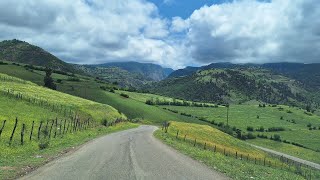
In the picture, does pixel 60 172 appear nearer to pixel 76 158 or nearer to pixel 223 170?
pixel 76 158

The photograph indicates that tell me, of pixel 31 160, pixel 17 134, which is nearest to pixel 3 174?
pixel 31 160

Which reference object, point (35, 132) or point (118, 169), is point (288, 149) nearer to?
point (35, 132)

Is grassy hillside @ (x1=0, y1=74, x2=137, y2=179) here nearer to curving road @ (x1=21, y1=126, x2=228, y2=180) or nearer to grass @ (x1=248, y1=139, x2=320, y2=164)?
curving road @ (x1=21, y1=126, x2=228, y2=180)

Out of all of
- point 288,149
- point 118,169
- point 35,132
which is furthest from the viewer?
point 288,149

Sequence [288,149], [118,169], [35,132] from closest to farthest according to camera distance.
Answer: [118,169] → [35,132] → [288,149]

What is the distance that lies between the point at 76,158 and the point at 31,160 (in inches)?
130

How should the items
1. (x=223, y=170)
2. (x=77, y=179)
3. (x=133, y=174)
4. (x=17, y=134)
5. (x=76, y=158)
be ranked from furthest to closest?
(x=17, y=134) < (x=76, y=158) < (x=223, y=170) < (x=133, y=174) < (x=77, y=179)

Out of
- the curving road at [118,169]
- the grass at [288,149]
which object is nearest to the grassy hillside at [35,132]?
the curving road at [118,169]

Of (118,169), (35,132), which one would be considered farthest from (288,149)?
(118,169)

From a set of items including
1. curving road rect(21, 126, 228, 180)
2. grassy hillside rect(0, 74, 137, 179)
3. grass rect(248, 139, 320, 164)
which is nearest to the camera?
curving road rect(21, 126, 228, 180)

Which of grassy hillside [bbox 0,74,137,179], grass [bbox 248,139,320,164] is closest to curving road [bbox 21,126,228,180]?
grassy hillside [bbox 0,74,137,179]

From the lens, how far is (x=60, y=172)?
22516 mm

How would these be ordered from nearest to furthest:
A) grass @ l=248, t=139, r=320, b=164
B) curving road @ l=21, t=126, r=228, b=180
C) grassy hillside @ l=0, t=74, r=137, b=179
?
curving road @ l=21, t=126, r=228, b=180
grassy hillside @ l=0, t=74, r=137, b=179
grass @ l=248, t=139, r=320, b=164

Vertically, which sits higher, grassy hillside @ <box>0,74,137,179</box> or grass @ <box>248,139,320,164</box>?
grassy hillside @ <box>0,74,137,179</box>
